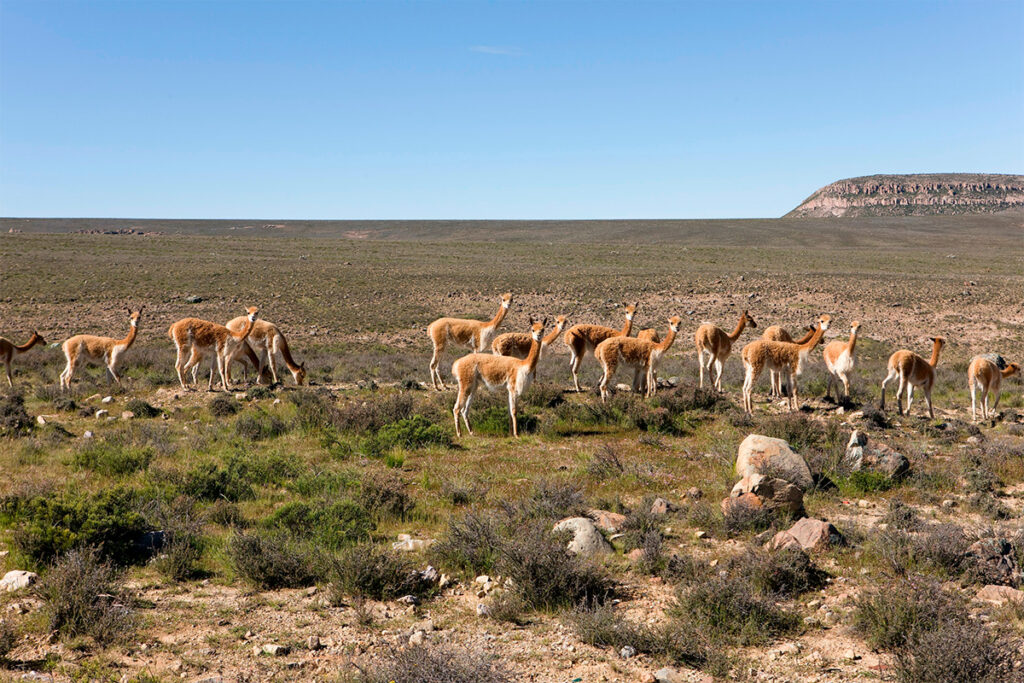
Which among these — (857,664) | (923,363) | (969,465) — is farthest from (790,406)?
(857,664)

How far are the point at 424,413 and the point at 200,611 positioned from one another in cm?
740

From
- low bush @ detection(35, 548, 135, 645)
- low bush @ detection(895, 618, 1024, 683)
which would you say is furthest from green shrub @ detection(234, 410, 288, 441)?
low bush @ detection(895, 618, 1024, 683)

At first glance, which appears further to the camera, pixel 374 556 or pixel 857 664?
pixel 374 556

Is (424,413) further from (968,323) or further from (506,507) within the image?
(968,323)

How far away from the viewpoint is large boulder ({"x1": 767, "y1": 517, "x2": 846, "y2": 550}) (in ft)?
24.3

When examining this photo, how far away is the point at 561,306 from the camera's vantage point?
3906 centimetres

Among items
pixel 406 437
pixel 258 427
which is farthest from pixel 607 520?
pixel 258 427

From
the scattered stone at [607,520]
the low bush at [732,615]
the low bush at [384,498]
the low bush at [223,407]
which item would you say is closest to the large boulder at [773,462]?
the scattered stone at [607,520]

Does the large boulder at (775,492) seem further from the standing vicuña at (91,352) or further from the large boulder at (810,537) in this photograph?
the standing vicuña at (91,352)

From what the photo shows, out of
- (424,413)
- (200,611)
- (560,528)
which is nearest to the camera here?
(200,611)

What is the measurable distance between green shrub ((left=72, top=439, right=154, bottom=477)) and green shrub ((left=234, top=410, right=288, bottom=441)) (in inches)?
73.2

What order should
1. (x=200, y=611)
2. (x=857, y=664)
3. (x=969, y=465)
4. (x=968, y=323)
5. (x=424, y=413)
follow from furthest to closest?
(x=968, y=323) → (x=424, y=413) → (x=969, y=465) → (x=200, y=611) → (x=857, y=664)

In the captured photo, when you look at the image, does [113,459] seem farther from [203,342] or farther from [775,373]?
[775,373]

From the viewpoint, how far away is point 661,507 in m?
8.64
